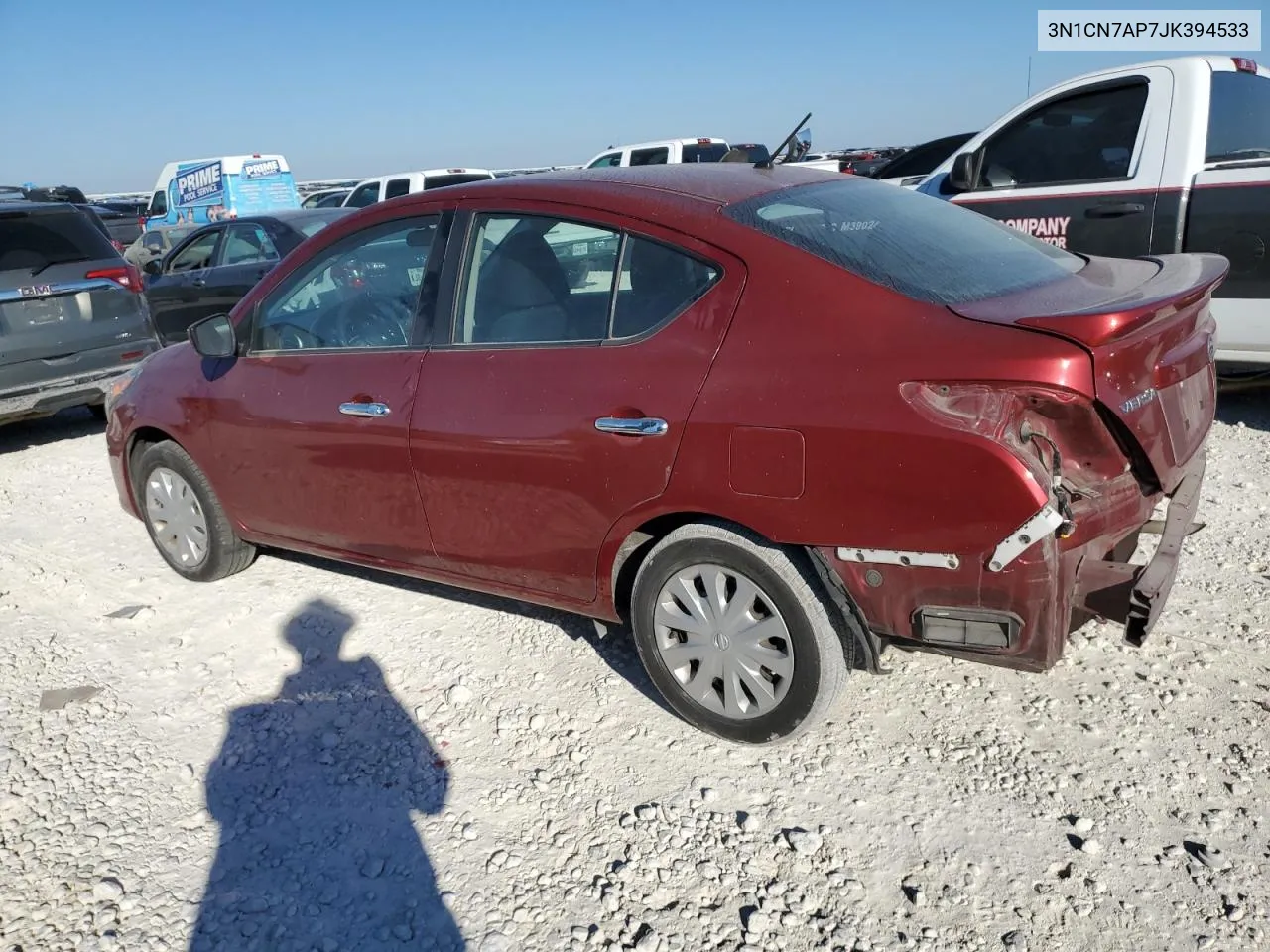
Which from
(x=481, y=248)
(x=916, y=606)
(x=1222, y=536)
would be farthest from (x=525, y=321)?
(x=1222, y=536)

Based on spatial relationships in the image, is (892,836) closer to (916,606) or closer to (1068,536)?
(916,606)

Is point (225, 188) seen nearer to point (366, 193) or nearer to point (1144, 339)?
point (366, 193)

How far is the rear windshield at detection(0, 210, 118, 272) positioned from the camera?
6.98 metres

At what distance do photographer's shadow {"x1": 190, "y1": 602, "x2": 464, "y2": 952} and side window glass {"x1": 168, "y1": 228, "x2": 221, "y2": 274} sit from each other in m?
8.11

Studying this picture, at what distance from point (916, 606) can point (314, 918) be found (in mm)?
1780

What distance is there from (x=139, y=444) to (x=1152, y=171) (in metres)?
5.58

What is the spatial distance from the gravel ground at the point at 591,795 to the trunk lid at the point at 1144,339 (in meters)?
0.89

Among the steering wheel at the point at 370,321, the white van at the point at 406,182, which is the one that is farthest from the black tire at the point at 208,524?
the white van at the point at 406,182

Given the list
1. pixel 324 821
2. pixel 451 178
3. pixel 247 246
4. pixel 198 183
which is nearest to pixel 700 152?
pixel 451 178

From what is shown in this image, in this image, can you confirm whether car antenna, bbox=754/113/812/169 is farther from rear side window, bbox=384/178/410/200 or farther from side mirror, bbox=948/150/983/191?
rear side window, bbox=384/178/410/200

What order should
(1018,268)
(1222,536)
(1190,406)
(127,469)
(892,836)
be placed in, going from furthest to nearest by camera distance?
(127,469)
(1222,536)
(1018,268)
(1190,406)
(892,836)

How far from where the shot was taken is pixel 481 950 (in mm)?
2338

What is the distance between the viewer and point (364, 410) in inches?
139

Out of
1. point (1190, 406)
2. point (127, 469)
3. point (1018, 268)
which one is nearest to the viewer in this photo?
point (1190, 406)
